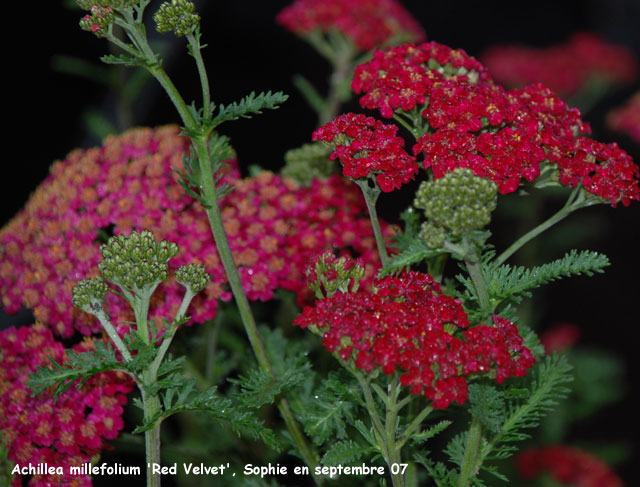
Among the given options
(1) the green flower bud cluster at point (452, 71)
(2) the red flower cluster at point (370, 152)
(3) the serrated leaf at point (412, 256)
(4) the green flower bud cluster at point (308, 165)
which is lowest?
(3) the serrated leaf at point (412, 256)

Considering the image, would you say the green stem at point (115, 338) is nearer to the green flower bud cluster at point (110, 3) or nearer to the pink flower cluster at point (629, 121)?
the green flower bud cluster at point (110, 3)

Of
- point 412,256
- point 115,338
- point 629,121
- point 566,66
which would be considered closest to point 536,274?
point 412,256

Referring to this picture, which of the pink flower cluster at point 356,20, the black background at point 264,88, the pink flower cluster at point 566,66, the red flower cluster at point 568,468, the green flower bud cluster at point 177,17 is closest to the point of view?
the green flower bud cluster at point 177,17

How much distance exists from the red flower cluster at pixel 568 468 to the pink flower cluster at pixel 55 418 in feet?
4.62

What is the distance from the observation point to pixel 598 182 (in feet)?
3.81

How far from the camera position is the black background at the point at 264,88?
2.43 meters

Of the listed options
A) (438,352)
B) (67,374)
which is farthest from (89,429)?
(438,352)

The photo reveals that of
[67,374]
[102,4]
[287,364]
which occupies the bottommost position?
[67,374]

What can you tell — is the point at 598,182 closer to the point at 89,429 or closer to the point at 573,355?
the point at 89,429

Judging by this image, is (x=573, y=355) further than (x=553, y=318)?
No

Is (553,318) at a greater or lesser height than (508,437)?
greater

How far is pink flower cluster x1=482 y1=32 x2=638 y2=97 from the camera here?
2990mm

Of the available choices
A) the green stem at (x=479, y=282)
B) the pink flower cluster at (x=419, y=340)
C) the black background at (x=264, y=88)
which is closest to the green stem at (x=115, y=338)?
the pink flower cluster at (x=419, y=340)

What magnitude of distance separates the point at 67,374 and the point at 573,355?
6.57 feet
